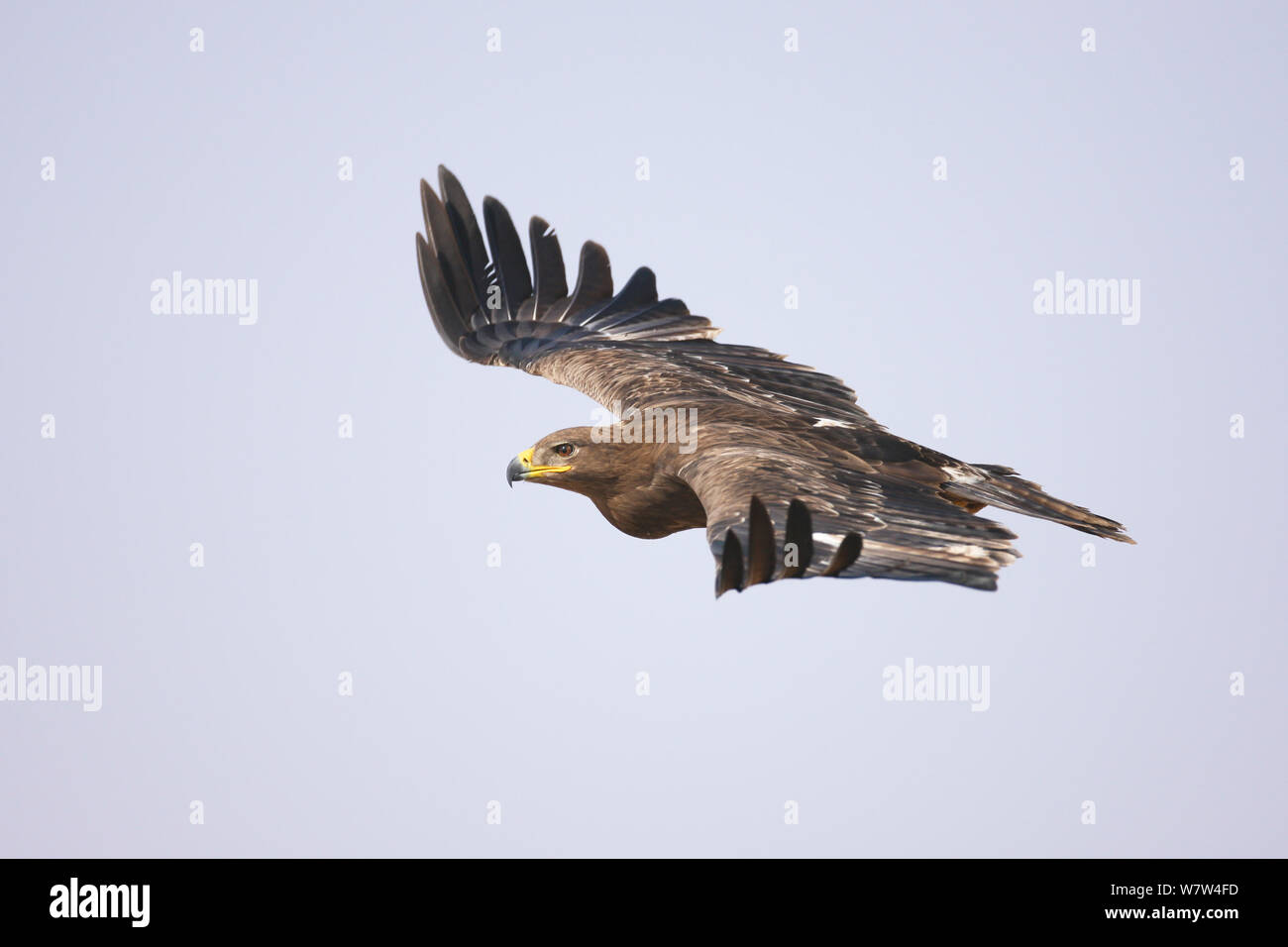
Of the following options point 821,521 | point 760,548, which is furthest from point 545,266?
point 760,548

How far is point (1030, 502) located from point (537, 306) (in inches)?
231

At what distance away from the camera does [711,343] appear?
595 inches

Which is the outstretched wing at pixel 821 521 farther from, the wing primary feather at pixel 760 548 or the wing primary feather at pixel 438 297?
the wing primary feather at pixel 438 297

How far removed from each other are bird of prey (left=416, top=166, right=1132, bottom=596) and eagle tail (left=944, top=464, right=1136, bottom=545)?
0.02 meters

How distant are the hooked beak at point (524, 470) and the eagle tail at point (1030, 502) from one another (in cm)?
320

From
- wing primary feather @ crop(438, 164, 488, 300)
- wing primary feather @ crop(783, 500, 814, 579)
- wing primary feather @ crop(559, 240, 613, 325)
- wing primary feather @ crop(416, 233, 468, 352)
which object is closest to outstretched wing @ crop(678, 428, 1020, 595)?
wing primary feather @ crop(783, 500, 814, 579)

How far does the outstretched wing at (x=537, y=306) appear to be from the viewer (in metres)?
14.9

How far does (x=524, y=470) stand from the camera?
12.9 m

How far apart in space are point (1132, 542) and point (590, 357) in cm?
523

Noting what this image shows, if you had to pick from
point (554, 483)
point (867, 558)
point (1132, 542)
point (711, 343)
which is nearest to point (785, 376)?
A: point (711, 343)

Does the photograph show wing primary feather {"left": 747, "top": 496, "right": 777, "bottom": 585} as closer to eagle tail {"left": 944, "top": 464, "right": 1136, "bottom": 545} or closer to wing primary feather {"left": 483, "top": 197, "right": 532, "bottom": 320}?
eagle tail {"left": 944, "top": 464, "right": 1136, "bottom": 545}

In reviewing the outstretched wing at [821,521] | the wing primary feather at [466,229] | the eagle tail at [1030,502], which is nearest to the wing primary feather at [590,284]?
the wing primary feather at [466,229]

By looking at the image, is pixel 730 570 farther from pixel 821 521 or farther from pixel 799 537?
pixel 821 521

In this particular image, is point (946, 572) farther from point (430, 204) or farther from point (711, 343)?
point (430, 204)
